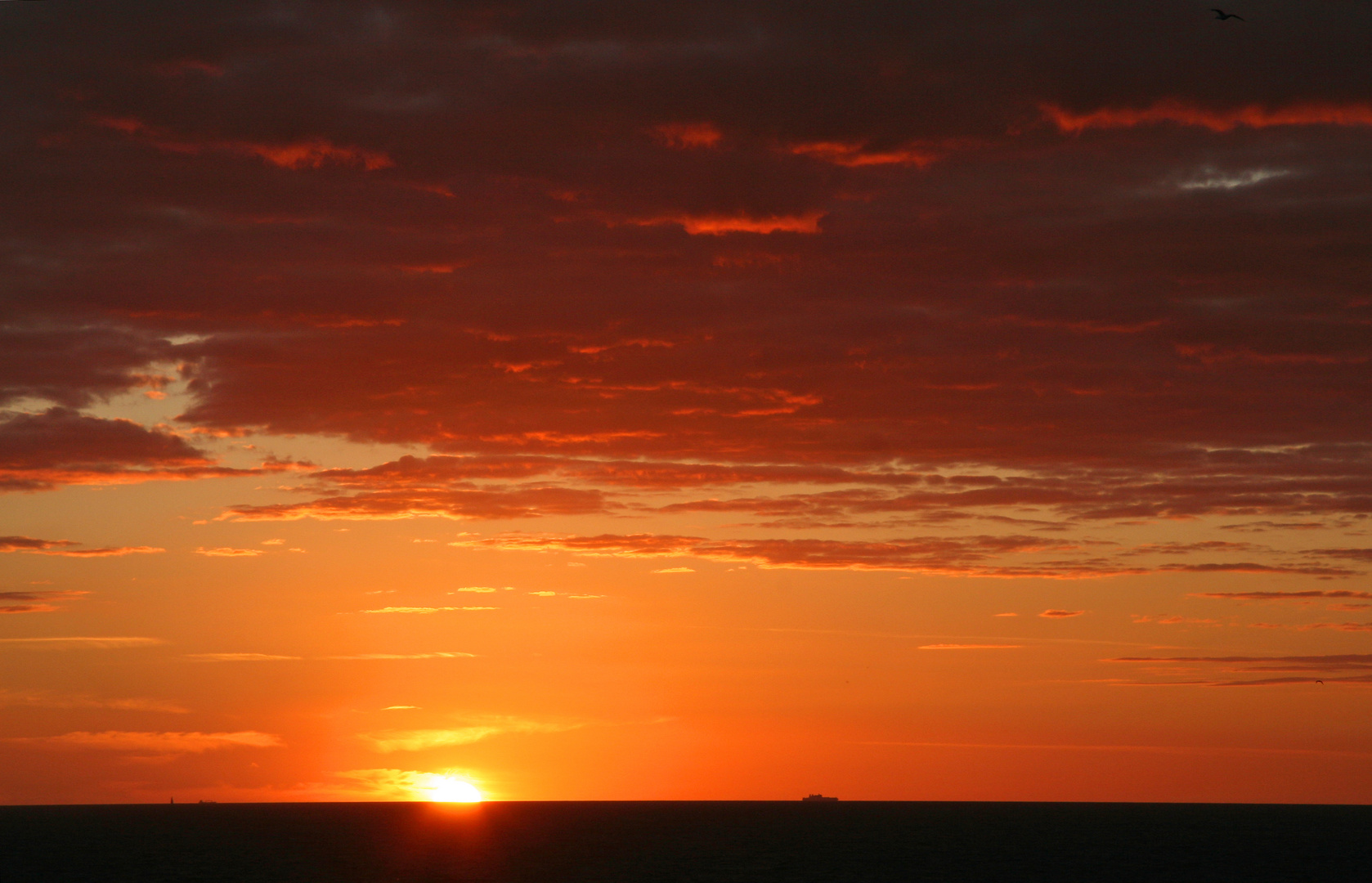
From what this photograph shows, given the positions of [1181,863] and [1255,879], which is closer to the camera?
[1255,879]

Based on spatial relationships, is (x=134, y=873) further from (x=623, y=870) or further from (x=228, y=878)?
(x=623, y=870)

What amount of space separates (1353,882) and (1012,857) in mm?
51402

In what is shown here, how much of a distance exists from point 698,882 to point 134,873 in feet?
223

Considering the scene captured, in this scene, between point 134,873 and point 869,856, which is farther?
point 869,856

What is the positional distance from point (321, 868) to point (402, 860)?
19.4 meters

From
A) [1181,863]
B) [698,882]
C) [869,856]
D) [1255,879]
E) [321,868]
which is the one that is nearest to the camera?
[698,882]

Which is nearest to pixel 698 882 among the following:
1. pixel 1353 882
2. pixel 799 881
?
pixel 799 881

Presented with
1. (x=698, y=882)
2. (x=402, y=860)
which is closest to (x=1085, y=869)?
(x=698, y=882)

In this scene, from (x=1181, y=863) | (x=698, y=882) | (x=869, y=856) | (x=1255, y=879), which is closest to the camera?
(x=698, y=882)

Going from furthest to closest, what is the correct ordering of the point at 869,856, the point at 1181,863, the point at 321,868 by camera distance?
the point at 869,856 < the point at 1181,863 < the point at 321,868

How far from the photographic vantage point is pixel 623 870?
515 feet

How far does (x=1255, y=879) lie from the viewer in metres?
149

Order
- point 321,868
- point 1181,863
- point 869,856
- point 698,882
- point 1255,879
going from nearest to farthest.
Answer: point 698,882 → point 1255,879 → point 321,868 → point 1181,863 → point 869,856

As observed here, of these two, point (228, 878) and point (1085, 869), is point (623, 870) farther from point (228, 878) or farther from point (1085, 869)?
point (1085, 869)
